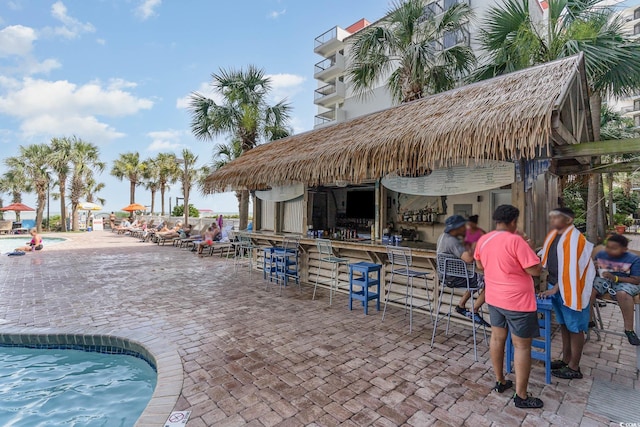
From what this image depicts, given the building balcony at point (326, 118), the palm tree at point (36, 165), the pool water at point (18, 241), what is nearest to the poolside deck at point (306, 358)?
the pool water at point (18, 241)

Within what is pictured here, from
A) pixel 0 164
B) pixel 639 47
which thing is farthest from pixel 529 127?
pixel 0 164

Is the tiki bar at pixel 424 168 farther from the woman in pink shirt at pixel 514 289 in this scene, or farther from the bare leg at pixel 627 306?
the woman in pink shirt at pixel 514 289

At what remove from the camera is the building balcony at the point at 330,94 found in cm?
2314

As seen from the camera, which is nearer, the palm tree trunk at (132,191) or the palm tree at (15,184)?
the palm tree at (15,184)

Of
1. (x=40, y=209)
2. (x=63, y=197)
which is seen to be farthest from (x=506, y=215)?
(x=40, y=209)

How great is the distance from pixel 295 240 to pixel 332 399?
439cm

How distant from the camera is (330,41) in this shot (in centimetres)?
2472

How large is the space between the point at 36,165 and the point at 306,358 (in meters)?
25.8

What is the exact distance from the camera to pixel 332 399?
2.60 meters

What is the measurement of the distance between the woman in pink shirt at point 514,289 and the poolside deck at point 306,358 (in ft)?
1.18

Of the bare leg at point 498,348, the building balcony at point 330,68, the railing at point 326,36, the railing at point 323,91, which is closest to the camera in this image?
the bare leg at point 498,348

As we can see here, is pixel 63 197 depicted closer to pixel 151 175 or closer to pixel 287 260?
pixel 151 175

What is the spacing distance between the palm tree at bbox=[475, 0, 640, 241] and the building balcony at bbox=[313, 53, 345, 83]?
56.9 feet

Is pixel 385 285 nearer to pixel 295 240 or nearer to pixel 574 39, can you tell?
pixel 295 240
